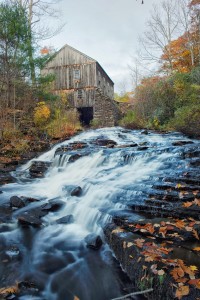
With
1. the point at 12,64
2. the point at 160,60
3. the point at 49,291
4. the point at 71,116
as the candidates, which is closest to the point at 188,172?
the point at 49,291

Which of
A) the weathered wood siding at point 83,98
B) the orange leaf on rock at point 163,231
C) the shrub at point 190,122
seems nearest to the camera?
the orange leaf on rock at point 163,231

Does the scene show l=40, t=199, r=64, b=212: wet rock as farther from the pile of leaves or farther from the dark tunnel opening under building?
the dark tunnel opening under building

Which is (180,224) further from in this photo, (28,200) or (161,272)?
(28,200)

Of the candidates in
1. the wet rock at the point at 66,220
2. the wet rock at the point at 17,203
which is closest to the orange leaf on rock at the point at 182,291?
the wet rock at the point at 66,220

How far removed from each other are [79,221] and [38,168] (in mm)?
4760

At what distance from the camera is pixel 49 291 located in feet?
11.7

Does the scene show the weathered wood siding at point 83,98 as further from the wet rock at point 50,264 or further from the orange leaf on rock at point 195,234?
the orange leaf on rock at point 195,234

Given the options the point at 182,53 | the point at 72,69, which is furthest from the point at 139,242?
the point at 182,53

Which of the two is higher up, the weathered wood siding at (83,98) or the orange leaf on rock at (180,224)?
the weathered wood siding at (83,98)

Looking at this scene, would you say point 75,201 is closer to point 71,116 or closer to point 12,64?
point 12,64

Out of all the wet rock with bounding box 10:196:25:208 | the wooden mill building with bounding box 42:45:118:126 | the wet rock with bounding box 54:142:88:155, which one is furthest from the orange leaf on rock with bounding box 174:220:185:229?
the wooden mill building with bounding box 42:45:118:126

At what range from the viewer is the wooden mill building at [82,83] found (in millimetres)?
23359

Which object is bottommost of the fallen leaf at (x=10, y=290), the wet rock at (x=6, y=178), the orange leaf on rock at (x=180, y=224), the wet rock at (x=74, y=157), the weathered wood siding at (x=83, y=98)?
the fallen leaf at (x=10, y=290)

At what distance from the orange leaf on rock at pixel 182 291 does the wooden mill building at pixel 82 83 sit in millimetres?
20446
